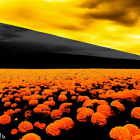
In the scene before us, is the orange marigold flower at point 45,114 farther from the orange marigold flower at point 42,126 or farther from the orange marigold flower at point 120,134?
the orange marigold flower at point 120,134

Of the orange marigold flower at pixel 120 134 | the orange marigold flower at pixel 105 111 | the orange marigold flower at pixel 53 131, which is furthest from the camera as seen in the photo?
the orange marigold flower at pixel 105 111

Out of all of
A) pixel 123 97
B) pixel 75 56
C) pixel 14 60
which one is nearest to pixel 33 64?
pixel 14 60

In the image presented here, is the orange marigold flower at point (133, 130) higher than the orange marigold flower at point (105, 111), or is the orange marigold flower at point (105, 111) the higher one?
the orange marigold flower at point (105, 111)

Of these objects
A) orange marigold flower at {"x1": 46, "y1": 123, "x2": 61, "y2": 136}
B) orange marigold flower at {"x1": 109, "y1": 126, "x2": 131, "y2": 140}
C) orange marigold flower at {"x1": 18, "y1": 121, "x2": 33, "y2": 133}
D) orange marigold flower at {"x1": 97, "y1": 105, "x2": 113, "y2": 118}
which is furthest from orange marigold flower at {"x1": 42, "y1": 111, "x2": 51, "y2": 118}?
orange marigold flower at {"x1": 109, "y1": 126, "x2": 131, "y2": 140}

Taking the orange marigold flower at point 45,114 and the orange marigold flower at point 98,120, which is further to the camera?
the orange marigold flower at point 45,114

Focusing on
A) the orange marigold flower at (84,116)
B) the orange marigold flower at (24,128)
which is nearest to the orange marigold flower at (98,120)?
the orange marigold flower at (84,116)

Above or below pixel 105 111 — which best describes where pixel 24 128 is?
below

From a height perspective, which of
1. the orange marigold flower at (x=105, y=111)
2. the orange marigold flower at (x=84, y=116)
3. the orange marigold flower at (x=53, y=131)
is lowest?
the orange marigold flower at (x=53, y=131)

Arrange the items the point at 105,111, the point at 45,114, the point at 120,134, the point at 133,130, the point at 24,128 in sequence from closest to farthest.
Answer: the point at 120,134 < the point at 133,130 < the point at 24,128 < the point at 105,111 < the point at 45,114

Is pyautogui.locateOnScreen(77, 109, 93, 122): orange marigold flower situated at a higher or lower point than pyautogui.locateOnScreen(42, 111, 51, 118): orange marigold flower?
higher

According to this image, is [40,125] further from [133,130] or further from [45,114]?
[133,130]

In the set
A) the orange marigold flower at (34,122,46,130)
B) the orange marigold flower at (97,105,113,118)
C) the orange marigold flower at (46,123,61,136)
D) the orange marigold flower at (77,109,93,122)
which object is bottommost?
the orange marigold flower at (34,122,46,130)

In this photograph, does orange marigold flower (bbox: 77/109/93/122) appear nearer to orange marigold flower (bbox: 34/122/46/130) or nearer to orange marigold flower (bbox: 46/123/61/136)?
orange marigold flower (bbox: 46/123/61/136)

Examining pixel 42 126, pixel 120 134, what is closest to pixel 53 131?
pixel 42 126
